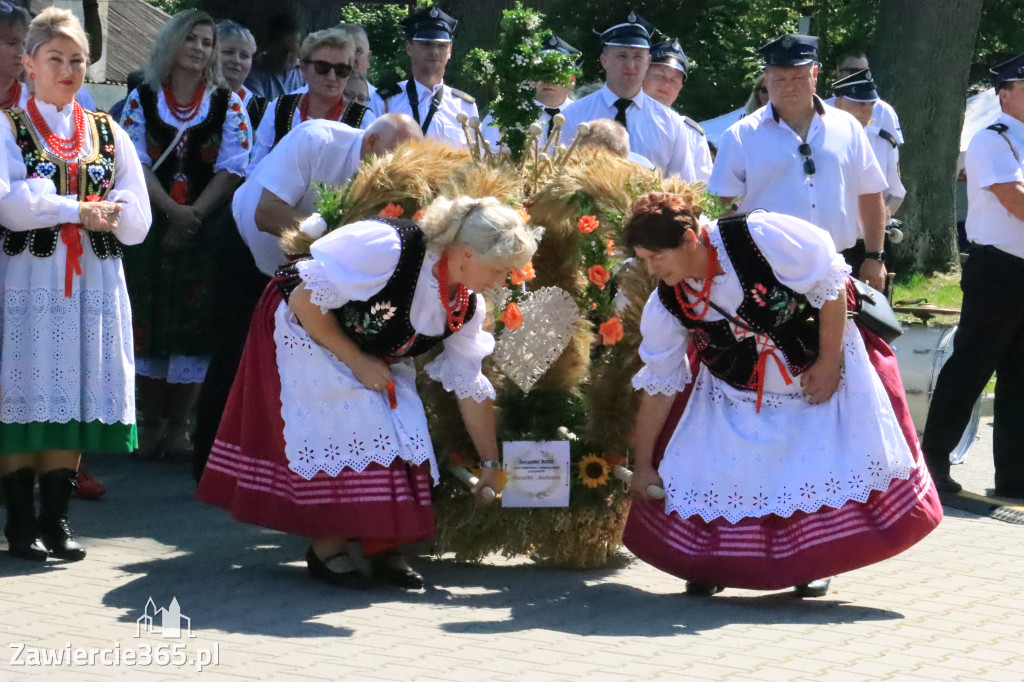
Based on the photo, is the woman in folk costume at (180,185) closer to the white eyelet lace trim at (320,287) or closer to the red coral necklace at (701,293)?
the white eyelet lace trim at (320,287)

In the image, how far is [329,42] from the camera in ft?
23.6

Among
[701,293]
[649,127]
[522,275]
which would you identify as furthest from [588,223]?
[649,127]

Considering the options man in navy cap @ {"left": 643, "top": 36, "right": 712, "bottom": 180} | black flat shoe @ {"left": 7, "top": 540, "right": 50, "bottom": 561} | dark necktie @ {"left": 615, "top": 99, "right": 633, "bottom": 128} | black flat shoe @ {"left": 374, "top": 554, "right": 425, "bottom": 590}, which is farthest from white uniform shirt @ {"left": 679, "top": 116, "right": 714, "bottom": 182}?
black flat shoe @ {"left": 7, "top": 540, "right": 50, "bottom": 561}

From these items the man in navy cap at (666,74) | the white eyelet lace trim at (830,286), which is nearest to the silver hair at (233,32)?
the man in navy cap at (666,74)

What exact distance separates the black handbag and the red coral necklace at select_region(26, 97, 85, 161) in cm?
281

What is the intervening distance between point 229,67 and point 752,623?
4.73m

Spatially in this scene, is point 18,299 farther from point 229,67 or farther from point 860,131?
point 860,131

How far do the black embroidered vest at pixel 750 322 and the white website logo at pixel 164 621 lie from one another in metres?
1.89

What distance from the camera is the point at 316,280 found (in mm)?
5156

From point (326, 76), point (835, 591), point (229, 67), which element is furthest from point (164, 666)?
point (229, 67)

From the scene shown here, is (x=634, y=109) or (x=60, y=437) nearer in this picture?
(x=60, y=437)

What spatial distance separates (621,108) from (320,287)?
321 centimetres

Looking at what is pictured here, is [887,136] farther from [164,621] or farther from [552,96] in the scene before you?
[164,621]

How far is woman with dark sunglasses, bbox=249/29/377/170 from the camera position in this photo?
23.7ft
